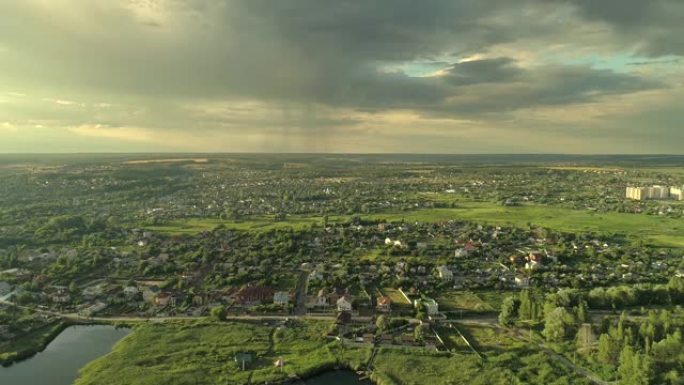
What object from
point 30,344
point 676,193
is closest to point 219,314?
point 30,344

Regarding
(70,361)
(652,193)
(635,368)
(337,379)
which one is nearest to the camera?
(635,368)

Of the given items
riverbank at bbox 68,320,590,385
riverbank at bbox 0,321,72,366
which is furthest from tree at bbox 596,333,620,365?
riverbank at bbox 0,321,72,366

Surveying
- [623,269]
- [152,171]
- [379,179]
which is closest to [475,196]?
[379,179]

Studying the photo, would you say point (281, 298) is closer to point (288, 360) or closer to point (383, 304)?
point (383, 304)

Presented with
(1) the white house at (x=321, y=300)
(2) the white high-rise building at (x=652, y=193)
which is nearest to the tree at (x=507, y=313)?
(1) the white house at (x=321, y=300)

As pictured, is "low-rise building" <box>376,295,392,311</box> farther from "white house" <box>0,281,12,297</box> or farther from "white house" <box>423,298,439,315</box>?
"white house" <box>0,281,12,297</box>

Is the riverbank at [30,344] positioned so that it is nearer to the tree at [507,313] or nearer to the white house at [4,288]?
the white house at [4,288]
